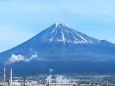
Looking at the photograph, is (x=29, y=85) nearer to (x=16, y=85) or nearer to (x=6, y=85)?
(x=16, y=85)

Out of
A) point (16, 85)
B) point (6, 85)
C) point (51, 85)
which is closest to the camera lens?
point (6, 85)

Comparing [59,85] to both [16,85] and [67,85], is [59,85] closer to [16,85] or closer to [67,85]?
[67,85]

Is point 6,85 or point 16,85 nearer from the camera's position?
point 6,85

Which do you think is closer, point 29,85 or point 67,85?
point 29,85

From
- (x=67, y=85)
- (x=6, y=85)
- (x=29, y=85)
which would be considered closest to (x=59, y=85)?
(x=67, y=85)

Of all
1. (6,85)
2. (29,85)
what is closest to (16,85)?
Answer: (29,85)

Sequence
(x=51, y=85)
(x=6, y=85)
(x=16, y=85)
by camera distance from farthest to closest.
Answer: (x=51, y=85) → (x=16, y=85) → (x=6, y=85)

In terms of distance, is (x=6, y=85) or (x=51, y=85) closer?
(x=6, y=85)
